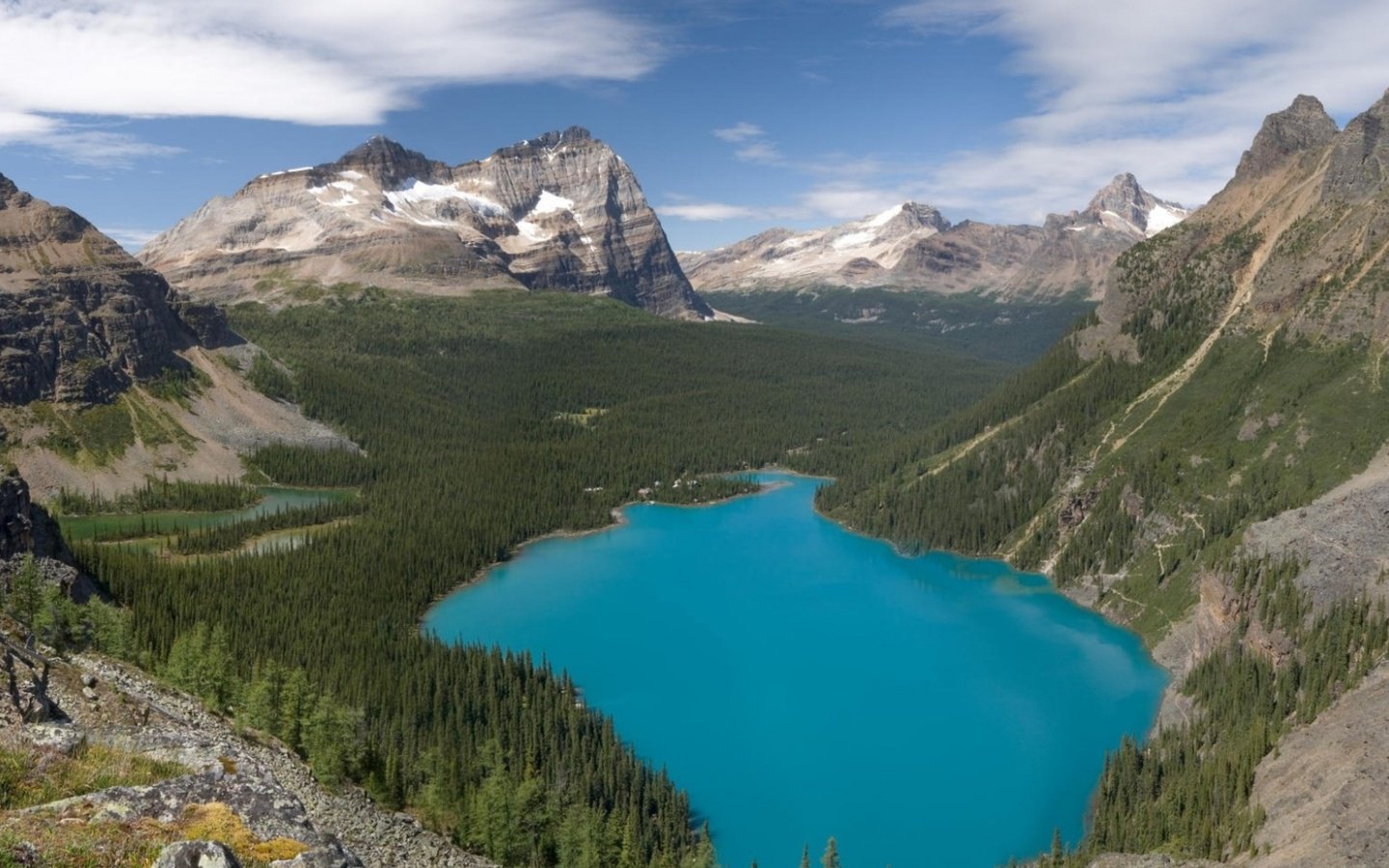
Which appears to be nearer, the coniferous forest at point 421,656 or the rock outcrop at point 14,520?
the coniferous forest at point 421,656

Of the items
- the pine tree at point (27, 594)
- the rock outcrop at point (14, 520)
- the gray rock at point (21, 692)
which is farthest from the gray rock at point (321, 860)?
the rock outcrop at point (14, 520)

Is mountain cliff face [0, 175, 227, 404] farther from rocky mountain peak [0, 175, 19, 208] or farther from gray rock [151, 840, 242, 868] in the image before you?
gray rock [151, 840, 242, 868]

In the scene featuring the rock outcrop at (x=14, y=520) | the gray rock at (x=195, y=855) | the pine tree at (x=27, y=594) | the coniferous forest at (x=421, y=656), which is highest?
the gray rock at (x=195, y=855)

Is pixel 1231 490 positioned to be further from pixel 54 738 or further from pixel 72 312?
pixel 72 312

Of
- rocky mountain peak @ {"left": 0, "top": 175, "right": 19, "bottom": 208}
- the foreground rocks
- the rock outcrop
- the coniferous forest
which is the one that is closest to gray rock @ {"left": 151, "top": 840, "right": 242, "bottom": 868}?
the foreground rocks

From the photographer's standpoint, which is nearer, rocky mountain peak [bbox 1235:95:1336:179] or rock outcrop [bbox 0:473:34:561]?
rock outcrop [bbox 0:473:34:561]

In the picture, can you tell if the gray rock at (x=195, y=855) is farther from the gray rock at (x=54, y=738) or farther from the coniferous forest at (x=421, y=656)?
the coniferous forest at (x=421, y=656)

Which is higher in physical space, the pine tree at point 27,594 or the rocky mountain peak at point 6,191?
the rocky mountain peak at point 6,191
